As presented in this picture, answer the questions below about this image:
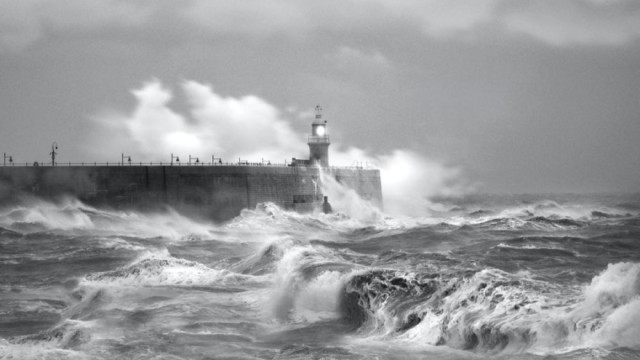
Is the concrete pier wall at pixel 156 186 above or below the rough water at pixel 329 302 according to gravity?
above

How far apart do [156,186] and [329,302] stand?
26.3 m

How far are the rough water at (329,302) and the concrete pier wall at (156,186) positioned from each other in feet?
36.2

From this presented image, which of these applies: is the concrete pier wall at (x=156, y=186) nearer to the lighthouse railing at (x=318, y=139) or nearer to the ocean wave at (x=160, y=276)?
the lighthouse railing at (x=318, y=139)

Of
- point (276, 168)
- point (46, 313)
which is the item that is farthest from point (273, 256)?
point (276, 168)

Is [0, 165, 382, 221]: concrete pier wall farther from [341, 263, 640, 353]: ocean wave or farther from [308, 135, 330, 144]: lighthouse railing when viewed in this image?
[341, 263, 640, 353]: ocean wave

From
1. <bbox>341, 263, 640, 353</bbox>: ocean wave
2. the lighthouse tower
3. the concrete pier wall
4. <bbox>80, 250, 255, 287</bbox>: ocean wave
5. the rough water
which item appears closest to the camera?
<bbox>341, 263, 640, 353</bbox>: ocean wave

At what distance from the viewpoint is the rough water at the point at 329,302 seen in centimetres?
1108

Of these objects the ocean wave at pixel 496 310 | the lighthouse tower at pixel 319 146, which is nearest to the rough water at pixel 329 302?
the ocean wave at pixel 496 310

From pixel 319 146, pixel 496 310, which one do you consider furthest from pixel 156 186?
pixel 496 310

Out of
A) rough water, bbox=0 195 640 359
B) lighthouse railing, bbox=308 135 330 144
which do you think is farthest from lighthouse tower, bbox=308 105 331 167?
rough water, bbox=0 195 640 359

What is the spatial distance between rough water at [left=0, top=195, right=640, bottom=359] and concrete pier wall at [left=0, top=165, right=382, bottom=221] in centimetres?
1103

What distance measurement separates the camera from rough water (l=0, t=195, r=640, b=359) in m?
11.1

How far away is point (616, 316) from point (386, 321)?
4130 mm

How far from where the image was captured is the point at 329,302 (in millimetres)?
15211
